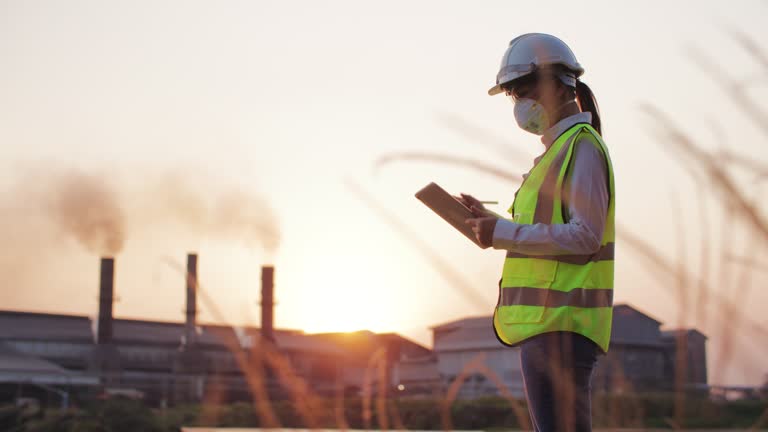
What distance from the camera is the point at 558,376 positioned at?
7.79 ft

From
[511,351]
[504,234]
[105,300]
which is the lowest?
[511,351]

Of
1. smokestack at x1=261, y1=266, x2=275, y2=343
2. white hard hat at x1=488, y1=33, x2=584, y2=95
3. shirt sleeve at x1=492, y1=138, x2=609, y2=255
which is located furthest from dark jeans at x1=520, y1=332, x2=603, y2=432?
smokestack at x1=261, y1=266, x2=275, y2=343

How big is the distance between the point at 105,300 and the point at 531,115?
5046cm

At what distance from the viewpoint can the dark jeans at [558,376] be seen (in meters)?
2.33

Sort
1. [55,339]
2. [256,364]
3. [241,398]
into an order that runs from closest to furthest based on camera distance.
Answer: [256,364], [241,398], [55,339]

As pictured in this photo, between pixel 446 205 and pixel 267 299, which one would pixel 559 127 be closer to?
pixel 446 205

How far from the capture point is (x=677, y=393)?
1.82 m

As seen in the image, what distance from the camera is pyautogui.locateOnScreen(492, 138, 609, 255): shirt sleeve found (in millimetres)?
2365

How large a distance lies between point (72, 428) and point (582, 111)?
7.27 meters

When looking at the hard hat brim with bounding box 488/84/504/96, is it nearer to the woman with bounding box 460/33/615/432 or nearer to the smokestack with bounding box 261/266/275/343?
the woman with bounding box 460/33/615/432

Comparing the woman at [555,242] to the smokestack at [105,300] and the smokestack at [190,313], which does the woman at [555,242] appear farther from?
the smokestack at [190,313]

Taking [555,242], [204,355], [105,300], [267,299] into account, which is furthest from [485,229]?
[204,355]

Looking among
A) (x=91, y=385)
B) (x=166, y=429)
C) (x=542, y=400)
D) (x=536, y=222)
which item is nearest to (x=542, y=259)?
(x=536, y=222)

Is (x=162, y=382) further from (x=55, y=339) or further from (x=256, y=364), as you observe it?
(x=256, y=364)
